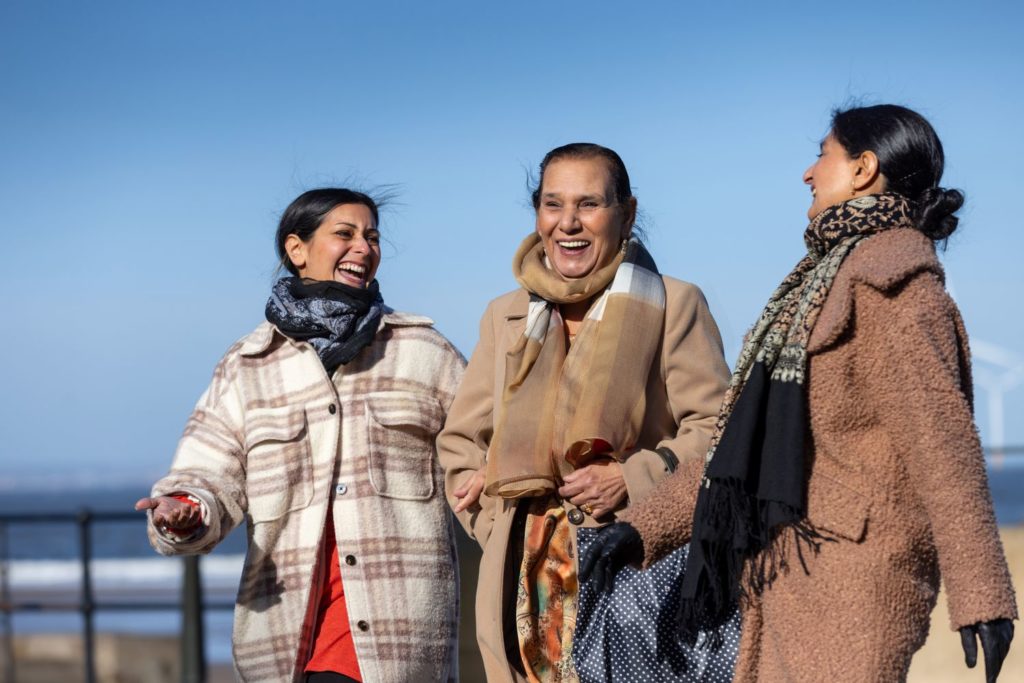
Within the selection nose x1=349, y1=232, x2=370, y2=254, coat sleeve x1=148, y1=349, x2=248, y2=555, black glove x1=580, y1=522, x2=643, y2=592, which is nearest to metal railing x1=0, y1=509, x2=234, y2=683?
coat sleeve x1=148, y1=349, x2=248, y2=555

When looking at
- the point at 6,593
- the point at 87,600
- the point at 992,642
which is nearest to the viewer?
the point at 992,642

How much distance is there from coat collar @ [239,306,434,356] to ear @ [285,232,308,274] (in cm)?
23

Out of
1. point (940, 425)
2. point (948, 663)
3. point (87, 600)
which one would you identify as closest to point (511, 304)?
point (940, 425)

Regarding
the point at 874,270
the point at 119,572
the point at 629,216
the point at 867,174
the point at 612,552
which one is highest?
the point at 629,216

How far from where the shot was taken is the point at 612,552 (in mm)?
3107

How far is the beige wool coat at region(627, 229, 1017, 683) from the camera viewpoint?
8.95ft

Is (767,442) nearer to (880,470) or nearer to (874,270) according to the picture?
(880,470)

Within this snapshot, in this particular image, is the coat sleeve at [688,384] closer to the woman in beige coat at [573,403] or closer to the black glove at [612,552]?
the woman in beige coat at [573,403]

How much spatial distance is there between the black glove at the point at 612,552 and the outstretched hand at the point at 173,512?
4.57 feet

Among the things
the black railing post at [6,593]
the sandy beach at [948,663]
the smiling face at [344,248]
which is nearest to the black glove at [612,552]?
the smiling face at [344,248]

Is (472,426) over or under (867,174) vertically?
under

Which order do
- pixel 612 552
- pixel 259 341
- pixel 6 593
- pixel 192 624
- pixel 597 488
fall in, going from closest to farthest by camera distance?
pixel 612 552 → pixel 597 488 → pixel 259 341 → pixel 192 624 → pixel 6 593

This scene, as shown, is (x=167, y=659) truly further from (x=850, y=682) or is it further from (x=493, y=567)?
(x=850, y=682)

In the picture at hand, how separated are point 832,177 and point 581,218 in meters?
0.84
